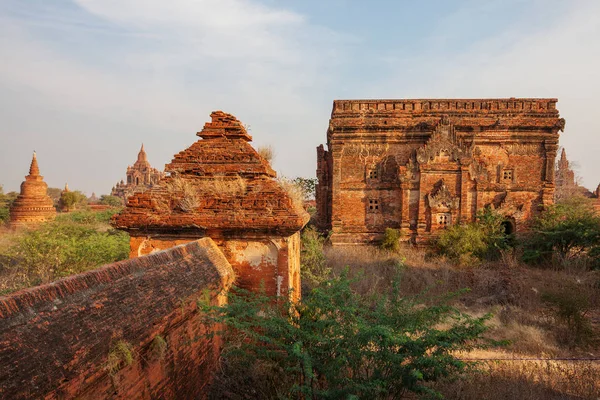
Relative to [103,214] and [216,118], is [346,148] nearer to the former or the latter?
[216,118]

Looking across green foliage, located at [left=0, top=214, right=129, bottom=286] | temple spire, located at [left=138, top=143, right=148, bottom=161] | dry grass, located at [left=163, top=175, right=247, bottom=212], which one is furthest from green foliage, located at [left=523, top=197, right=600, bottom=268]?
temple spire, located at [left=138, top=143, right=148, bottom=161]

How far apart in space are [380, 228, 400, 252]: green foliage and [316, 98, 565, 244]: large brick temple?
0.48m

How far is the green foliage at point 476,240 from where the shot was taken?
15.4m

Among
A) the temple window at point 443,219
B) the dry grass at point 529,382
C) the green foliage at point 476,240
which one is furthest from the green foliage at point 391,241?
the dry grass at point 529,382

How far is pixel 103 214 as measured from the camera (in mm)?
32562

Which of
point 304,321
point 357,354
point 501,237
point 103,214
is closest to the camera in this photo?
point 357,354

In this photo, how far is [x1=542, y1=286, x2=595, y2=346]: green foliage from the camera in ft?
28.9

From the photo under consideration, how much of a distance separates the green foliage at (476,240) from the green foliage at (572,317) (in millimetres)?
5439

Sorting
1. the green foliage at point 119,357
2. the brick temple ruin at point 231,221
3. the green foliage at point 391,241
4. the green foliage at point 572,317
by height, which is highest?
the brick temple ruin at point 231,221

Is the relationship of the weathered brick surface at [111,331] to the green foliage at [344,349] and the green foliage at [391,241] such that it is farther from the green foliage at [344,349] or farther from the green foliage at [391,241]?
the green foliage at [391,241]

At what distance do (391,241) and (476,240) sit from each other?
3.46m

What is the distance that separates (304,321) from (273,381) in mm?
811

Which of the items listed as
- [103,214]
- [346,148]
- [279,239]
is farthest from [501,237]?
[103,214]

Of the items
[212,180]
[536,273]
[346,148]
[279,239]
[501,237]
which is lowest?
[536,273]
